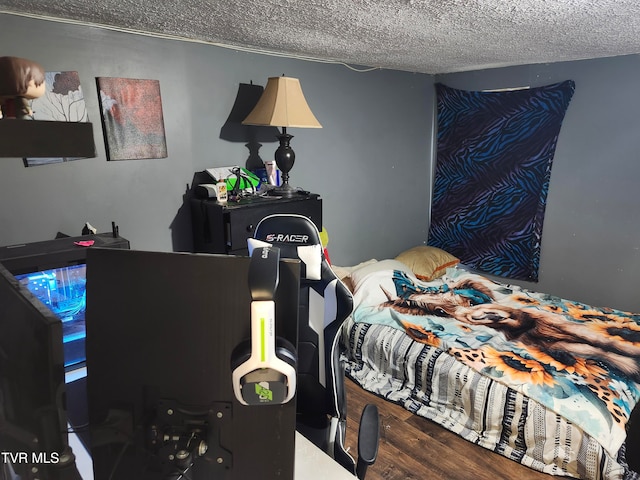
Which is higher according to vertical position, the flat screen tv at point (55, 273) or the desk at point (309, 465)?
the flat screen tv at point (55, 273)

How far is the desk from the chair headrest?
0.62 m

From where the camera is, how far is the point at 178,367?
770 millimetres

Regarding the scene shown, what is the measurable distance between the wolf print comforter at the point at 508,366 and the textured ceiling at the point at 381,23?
1606 millimetres

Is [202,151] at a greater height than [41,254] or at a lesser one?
greater

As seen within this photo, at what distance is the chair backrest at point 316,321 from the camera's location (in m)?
1.51

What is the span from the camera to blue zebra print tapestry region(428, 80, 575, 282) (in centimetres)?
355

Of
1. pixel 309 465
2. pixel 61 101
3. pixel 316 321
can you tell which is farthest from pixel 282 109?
pixel 309 465

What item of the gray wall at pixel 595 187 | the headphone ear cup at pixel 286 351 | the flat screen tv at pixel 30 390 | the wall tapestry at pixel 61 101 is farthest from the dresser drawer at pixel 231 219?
the gray wall at pixel 595 187

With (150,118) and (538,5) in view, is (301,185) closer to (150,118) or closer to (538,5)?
(150,118)

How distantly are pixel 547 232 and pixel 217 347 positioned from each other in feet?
11.7

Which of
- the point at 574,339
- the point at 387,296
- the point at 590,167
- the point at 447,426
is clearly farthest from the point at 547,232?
the point at 447,426

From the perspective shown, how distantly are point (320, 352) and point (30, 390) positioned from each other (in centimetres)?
96

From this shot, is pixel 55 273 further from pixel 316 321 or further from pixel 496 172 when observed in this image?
pixel 496 172

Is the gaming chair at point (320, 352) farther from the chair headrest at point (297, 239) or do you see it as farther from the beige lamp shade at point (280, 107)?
the beige lamp shade at point (280, 107)
